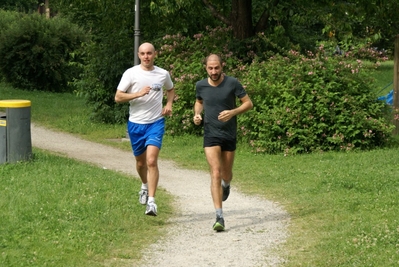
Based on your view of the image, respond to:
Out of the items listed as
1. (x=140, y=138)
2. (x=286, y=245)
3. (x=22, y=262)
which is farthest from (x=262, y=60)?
(x=22, y=262)

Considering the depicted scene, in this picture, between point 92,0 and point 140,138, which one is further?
point 92,0

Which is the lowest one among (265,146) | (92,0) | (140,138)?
(265,146)

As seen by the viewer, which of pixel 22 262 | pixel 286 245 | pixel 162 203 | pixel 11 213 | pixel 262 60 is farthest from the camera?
pixel 262 60

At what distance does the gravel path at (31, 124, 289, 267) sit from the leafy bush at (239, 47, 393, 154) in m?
2.41


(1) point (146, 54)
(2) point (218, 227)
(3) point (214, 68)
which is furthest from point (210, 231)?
(1) point (146, 54)

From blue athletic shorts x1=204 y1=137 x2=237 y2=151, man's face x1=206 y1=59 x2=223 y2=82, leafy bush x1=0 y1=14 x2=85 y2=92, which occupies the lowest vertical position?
leafy bush x1=0 y1=14 x2=85 y2=92

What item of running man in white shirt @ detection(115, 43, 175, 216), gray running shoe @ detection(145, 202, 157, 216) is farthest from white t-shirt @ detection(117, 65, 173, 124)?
gray running shoe @ detection(145, 202, 157, 216)

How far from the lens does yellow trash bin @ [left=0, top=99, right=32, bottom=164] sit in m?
12.5

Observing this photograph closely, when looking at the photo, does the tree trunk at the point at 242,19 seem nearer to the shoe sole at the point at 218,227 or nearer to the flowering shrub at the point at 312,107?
the flowering shrub at the point at 312,107

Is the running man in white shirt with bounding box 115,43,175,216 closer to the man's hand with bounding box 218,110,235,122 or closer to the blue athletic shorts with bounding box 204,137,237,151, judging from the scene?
the blue athletic shorts with bounding box 204,137,237,151

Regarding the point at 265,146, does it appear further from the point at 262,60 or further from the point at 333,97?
the point at 262,60

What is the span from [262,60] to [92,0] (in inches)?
183

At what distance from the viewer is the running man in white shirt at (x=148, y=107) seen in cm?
930

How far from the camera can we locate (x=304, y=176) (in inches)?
491
